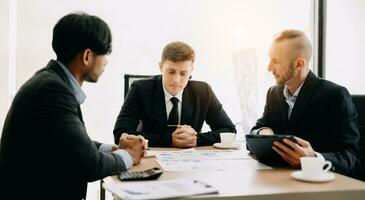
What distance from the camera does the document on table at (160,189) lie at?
938mm

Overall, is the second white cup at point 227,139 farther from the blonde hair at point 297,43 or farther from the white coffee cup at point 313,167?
the white coffee cup at point 313,167

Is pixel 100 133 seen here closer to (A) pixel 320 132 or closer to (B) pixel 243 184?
(A) pixel 320 132

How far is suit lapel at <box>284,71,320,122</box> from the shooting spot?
180cm

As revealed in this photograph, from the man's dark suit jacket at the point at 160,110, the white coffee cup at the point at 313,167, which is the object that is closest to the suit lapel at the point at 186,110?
the man's dark suit jacket at the point at 160,110

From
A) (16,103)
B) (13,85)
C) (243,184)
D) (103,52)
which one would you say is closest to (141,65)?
(13,85)

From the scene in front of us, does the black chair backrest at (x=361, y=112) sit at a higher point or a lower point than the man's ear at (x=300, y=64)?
lower

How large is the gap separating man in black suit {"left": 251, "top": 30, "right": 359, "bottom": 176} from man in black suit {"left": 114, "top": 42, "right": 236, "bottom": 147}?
0.37 m

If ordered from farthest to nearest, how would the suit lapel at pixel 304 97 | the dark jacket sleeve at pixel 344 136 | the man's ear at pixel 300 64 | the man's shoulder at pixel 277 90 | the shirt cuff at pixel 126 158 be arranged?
1. the man's shoulder at pixel 277 90
2. the man's ear at pixel 300 64
3. the suit lapel at pixel 304 97
4. the dark jacket sleeve at pixel 344 136
5. the shirt cuff at pixel 126 158

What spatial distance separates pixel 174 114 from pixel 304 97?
2.54ft

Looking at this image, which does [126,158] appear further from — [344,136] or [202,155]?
[344,136]

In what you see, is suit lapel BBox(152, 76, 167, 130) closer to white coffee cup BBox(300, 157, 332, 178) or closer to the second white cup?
the second white cup

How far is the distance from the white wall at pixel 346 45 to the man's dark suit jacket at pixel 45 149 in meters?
2.91

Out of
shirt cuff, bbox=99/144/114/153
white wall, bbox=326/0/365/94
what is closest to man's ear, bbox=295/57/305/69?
shirt cuff, bbox=99/144/114/153

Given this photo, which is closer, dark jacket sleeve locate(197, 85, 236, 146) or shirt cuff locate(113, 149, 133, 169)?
shirt cuff locate(113, 149, 133, 169)
